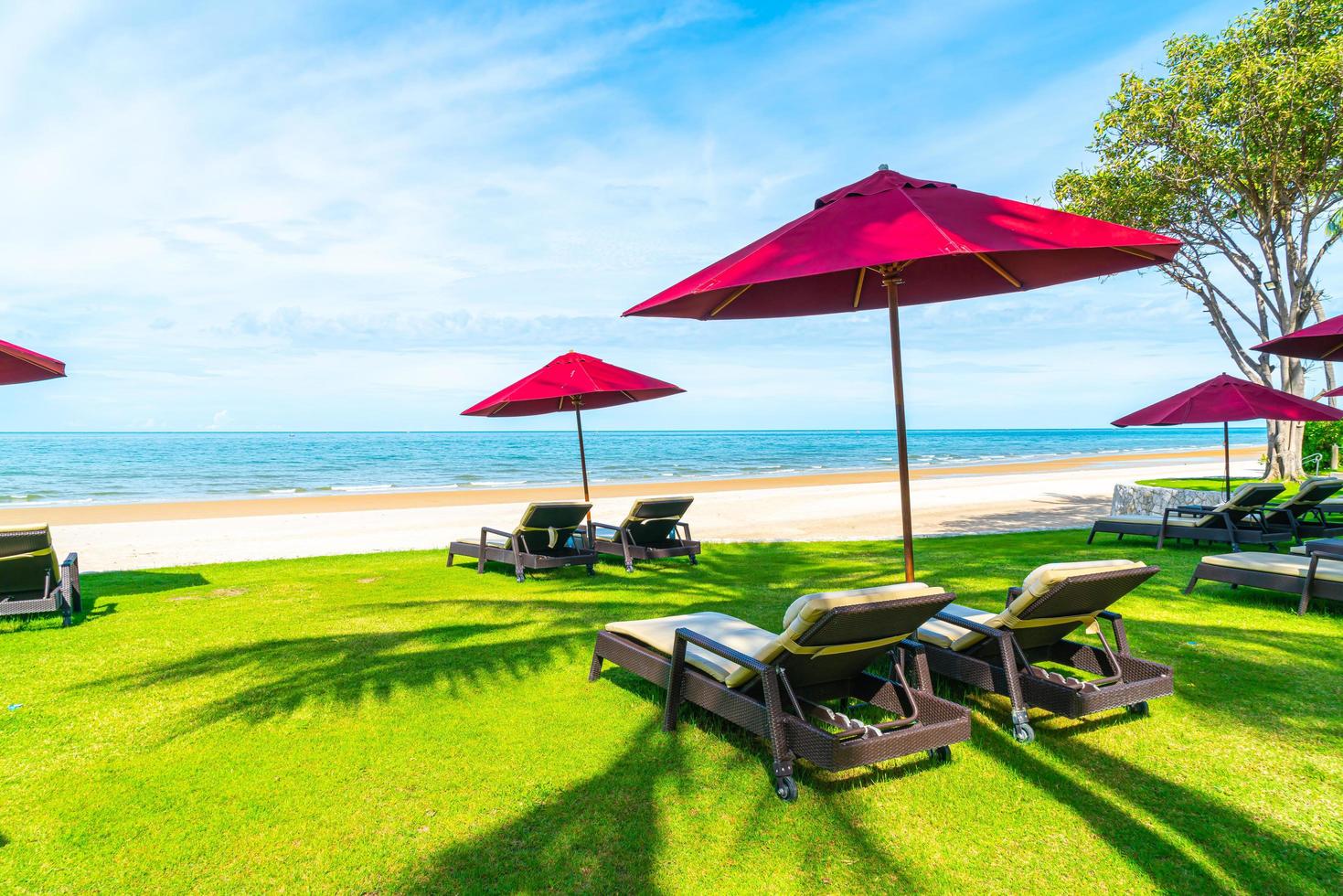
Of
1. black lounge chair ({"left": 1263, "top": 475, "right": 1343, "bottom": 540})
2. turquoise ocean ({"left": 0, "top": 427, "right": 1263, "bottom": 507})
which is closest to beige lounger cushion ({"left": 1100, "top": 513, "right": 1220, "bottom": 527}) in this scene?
black lounge chair ({"left": 1263, "top": 475, "right": 1343, "bottom": 540})

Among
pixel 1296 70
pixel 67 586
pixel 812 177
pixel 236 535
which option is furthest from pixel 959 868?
pixel 812 177

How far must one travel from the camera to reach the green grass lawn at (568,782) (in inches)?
103

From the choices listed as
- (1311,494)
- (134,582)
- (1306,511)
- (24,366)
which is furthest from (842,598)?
(1306,511)

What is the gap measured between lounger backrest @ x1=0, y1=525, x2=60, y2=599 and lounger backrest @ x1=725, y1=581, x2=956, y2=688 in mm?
6010

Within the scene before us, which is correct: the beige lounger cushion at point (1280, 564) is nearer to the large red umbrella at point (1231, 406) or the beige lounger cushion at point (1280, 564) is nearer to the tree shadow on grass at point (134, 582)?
the large red umbrella at point (1231, 406)

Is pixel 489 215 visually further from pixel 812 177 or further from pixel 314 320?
pixel 314 320

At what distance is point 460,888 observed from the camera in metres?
2.53

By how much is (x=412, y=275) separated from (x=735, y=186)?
29.6 meters

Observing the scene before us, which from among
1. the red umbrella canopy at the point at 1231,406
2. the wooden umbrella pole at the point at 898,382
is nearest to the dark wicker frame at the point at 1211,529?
the red umbrella canopy at the point at 1231,406

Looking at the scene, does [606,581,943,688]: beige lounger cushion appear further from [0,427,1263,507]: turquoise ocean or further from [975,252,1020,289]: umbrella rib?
[0,427,1263,507]: turquoise ocean

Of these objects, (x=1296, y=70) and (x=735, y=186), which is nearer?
(x=1296, y=70)

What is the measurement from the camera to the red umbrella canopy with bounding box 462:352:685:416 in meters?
8.91

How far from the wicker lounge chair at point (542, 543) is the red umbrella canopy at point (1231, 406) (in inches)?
309

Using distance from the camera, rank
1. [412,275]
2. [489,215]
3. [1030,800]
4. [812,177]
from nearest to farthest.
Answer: [1030,800] < [812,177] < [489,215] < [412,275]
